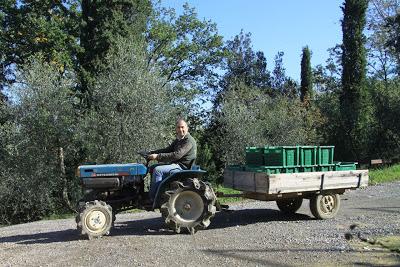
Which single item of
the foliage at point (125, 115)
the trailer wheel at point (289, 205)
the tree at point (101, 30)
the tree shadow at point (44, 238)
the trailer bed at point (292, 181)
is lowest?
the tree shadow at point (44, 238)

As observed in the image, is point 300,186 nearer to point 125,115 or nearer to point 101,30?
point 125,115

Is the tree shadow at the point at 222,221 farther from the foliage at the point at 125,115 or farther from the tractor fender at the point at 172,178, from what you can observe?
the foliage at the point at 125,115

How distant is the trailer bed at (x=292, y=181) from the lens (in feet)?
30.5

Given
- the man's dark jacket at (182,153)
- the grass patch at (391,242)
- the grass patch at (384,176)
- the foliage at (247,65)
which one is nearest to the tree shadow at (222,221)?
the man's dark jacket at (182,153)

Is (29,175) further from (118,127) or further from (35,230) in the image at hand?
(35,230)

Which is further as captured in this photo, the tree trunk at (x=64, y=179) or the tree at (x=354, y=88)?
the tree at (x=354, y=88)

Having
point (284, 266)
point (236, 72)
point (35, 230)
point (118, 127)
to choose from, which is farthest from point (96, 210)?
point (236, 72)

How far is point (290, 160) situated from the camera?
9789 mm

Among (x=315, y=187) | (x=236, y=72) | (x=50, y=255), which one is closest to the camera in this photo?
(x=50, y=255)

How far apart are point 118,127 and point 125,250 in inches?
359

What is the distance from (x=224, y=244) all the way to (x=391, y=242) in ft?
8.75

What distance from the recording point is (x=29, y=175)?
16844 mm

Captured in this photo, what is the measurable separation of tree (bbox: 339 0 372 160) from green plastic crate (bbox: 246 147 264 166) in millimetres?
18661

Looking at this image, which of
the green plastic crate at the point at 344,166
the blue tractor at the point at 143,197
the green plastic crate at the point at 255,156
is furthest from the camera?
the green plastic crate at the point at 344,166
